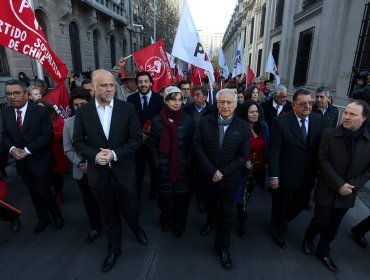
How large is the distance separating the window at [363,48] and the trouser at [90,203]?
7.41 meters

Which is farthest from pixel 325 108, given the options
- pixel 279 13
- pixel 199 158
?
pixel 279 13

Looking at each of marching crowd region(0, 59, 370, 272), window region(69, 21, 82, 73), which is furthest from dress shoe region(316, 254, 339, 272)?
window region(69, 21, 82, 73)

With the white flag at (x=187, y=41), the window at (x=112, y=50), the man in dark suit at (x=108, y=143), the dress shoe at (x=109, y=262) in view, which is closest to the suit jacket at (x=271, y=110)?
the white flag at (x=187, y=41)

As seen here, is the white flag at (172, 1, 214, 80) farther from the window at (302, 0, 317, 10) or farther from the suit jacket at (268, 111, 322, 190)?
the window at (302, 0, 317, 10)

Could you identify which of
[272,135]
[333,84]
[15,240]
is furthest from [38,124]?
[333,84]

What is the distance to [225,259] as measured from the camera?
2.66 m

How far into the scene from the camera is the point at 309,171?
2.69 metres

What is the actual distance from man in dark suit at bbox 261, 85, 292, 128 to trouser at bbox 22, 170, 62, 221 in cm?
377

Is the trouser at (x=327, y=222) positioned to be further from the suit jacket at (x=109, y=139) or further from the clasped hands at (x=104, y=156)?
the clasped hands at (x=104, y=156)

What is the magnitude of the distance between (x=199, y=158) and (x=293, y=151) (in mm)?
1021

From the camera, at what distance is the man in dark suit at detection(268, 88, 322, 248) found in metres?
2.59

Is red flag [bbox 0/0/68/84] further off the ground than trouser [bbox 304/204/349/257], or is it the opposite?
red flag [bbox 0/0/68/84]

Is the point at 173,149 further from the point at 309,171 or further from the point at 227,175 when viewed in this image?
the point at 309,171

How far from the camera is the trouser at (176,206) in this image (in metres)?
2.93
